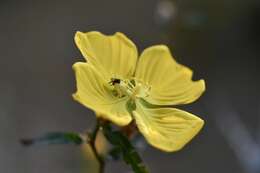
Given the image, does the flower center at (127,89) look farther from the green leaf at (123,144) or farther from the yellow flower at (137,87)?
the green leaf at (123,144)

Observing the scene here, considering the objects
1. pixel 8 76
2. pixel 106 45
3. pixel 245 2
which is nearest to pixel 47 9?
pixel 8 76

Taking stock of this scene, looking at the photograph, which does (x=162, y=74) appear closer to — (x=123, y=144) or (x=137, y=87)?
(x=137, y=87)

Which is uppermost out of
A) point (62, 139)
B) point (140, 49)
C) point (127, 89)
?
point (127, 89)

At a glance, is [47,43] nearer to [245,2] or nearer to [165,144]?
[245,2]

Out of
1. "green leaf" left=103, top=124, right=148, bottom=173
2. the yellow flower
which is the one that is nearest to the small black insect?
the yellow flower

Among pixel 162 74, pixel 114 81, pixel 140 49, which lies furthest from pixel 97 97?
pixel 140 49
